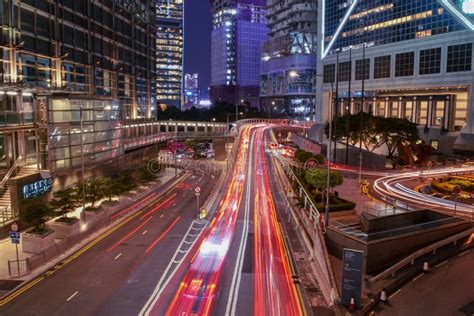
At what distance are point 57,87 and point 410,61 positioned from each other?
237ft

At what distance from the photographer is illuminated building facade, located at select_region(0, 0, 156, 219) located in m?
38.8

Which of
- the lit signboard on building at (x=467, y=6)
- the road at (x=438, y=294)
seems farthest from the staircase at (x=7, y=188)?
the lit signboard on building at (x=467, y=6)

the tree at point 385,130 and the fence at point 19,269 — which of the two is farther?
the tree at point 385,130

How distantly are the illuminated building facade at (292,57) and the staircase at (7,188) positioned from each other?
120m

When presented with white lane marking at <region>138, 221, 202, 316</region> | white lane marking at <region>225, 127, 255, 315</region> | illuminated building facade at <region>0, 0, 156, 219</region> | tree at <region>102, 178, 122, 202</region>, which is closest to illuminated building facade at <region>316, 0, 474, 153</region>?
illuminated building facade at <region>0, 0, 156, 219</region>

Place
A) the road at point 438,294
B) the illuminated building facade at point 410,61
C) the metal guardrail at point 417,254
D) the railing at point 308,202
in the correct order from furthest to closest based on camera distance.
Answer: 1. the illuminated building facade at point 410,61
2. the railing at point 308,202
3. the metal guardrail at point 417,254
4. the road at point 438,294

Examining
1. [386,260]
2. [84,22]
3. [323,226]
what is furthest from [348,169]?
[84,22]

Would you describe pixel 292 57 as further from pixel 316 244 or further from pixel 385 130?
pixel 316 244

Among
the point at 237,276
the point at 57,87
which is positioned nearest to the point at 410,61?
the point at 57,87

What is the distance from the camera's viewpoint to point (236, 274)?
24.2 m

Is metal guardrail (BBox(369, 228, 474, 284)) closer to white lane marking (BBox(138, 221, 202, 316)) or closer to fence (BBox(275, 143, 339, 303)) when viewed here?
fence (BBox(275, 143, 339, 303))

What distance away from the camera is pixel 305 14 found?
508 feet

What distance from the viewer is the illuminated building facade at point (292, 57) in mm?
155500

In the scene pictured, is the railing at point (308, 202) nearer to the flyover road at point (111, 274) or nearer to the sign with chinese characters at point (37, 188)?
the flyover road at point (111, 274)
